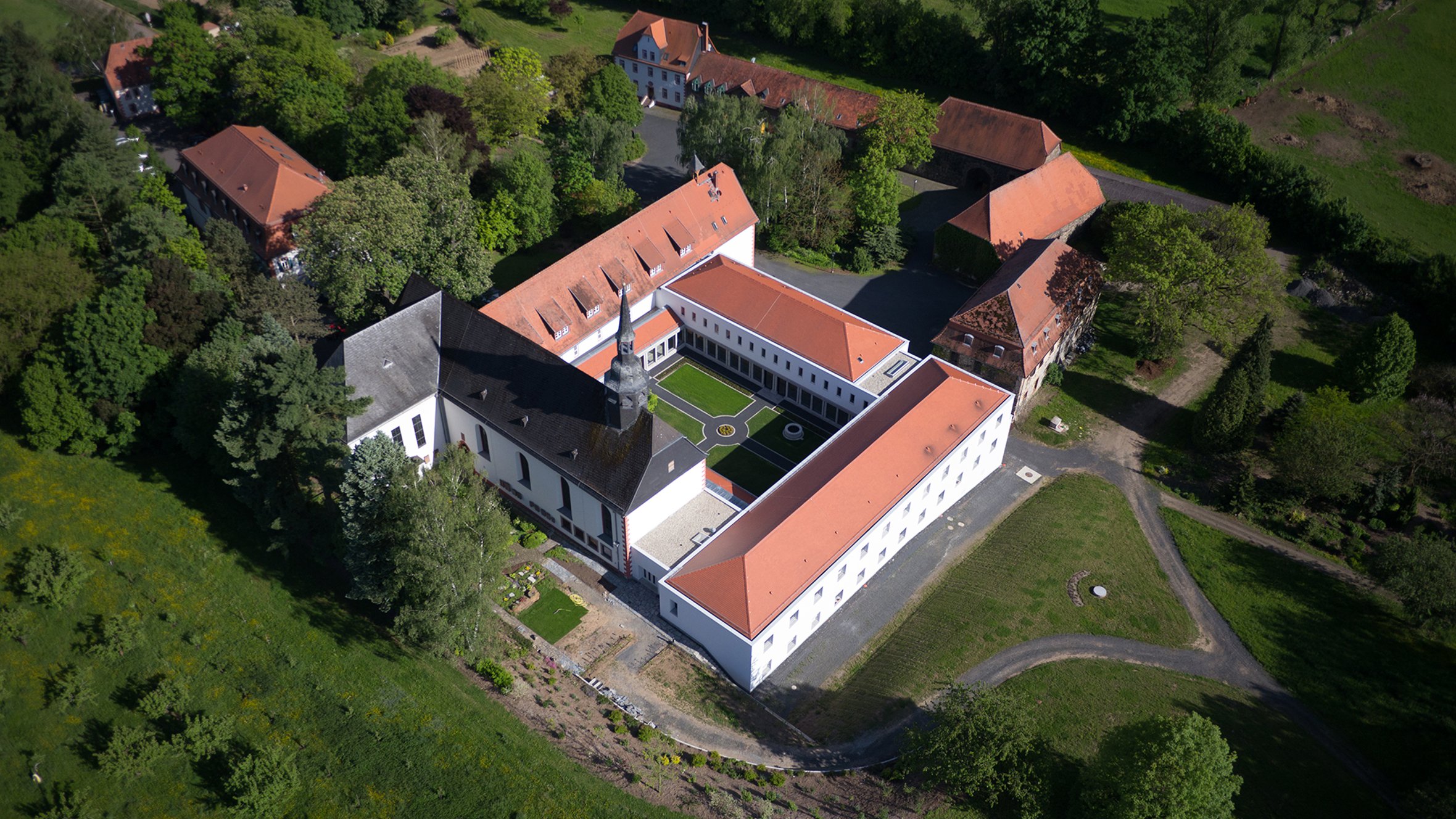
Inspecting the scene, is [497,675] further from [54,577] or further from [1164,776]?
[1164,776]

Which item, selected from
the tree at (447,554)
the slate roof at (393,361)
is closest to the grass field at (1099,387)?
the tree at (447,554)

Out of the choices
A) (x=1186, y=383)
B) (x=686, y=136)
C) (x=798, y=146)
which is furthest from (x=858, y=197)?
(x=1186, y=383)

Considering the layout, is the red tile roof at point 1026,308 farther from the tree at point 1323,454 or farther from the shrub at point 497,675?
the shrub at point 497,675

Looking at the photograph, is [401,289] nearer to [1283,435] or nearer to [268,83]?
[268,83]

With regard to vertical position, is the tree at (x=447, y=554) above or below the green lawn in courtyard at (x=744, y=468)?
above

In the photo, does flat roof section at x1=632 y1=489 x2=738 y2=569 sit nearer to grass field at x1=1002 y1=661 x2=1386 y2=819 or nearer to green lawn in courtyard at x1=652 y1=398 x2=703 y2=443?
green lawn in courtyard at x1=652 y1=398 x2=703 y2=443
